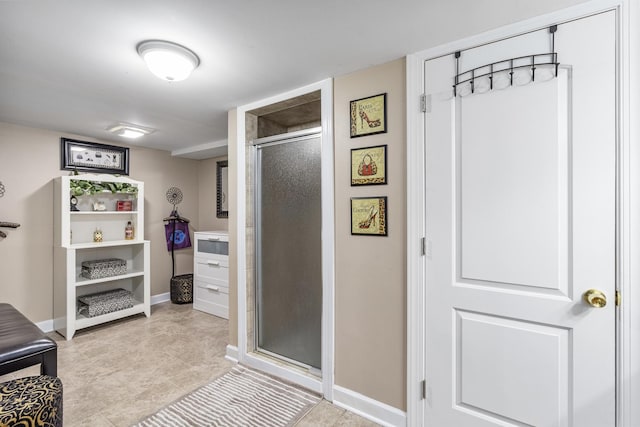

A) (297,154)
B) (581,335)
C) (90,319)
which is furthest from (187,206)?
(581,335)

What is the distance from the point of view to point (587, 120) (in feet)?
4.31

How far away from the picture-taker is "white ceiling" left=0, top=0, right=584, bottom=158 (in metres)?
1.33

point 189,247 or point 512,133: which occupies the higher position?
point 512,133

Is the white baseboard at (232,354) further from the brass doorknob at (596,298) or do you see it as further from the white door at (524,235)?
the brass doorknob at (596,298)

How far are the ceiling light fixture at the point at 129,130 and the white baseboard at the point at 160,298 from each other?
2330 millimetres

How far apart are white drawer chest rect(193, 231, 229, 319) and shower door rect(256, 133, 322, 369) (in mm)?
1332

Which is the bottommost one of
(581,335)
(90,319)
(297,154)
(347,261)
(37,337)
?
(90,319)

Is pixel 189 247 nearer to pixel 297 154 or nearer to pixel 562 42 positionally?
pixel 297 154

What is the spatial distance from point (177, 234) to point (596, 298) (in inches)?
188

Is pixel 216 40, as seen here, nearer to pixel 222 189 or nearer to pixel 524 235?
pixel 524 235

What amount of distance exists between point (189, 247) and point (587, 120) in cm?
491

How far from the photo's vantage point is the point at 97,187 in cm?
352

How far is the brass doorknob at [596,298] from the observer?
128 centimetres

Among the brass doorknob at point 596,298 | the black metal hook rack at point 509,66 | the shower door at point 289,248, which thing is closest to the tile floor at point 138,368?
the shower door at point 289,248
